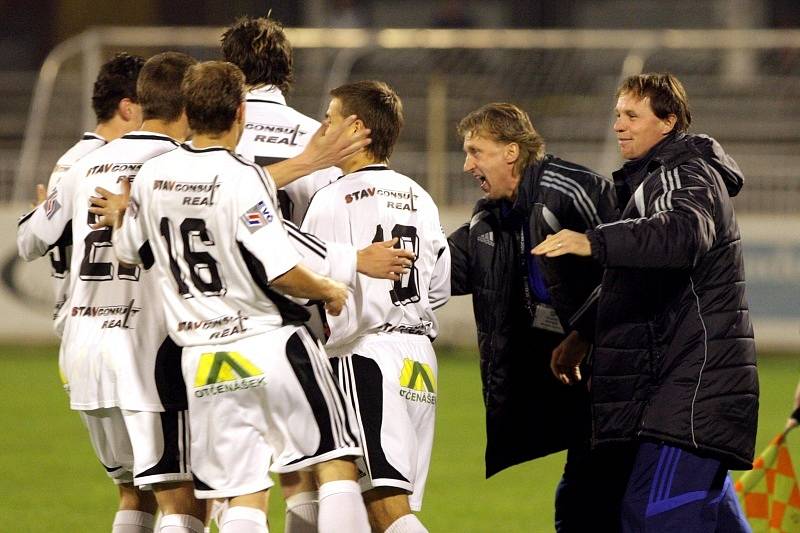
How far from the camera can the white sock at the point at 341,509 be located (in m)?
4.94

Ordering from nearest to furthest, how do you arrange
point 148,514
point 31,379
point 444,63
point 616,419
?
point 616,419 → point 148,514 → point 31,379 → point 444,63

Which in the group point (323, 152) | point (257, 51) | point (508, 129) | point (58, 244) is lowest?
point (58, 244)

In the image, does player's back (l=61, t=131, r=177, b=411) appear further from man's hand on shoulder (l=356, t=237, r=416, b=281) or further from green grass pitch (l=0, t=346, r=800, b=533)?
green grass pitch (l=0, t=346, r=800, b=533)

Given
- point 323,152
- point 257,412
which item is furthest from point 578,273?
point 257,412

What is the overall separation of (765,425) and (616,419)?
5753 mm

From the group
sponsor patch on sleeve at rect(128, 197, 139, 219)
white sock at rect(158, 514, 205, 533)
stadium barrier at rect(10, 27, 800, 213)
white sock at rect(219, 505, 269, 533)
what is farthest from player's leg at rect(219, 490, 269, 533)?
stadium barrier at rect(10, 27, 800, 213)

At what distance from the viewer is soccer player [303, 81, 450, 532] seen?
17.3 feet

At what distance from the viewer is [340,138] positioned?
5.27 metres

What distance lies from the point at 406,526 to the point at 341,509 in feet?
1.19

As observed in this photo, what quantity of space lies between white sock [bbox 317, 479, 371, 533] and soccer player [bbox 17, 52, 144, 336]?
1.55 meters

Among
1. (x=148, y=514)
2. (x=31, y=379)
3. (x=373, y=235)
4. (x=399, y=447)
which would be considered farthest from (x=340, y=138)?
(x=31, y=379)

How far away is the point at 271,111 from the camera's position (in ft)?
19.0

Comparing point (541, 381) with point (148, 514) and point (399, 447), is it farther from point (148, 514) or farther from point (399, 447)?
point (148, 514)

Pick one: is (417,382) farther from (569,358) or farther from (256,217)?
(256,217)
